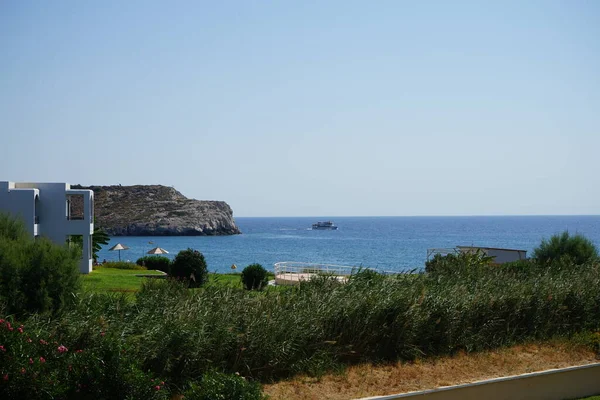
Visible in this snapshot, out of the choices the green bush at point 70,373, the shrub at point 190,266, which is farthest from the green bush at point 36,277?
the shrub at point 190,266

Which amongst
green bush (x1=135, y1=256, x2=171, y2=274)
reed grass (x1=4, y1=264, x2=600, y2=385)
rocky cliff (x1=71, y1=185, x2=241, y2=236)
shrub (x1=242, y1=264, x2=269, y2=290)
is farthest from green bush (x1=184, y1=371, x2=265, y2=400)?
rocky cliff (x1=71, y1=185, x2=241, y2=236)

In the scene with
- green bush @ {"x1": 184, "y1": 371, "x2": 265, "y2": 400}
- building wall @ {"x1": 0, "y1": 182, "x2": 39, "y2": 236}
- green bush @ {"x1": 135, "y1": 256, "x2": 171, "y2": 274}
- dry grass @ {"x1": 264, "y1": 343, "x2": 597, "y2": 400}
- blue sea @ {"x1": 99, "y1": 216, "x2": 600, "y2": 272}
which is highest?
building wall @ {"x1": 0, "y1": 182, "x2": 39, "y2": 236}

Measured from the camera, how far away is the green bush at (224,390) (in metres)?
6.55

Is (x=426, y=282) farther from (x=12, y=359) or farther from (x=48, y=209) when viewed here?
(x=48, y=209)

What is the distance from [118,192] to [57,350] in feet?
450

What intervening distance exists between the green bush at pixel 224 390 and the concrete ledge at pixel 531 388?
1.92 meters

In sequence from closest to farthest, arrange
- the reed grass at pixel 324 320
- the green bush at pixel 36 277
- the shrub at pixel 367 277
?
1. the reed grass at pixel 324 320
2. the green bush at pixel 36 277
3. the shrub at pixel 367 277

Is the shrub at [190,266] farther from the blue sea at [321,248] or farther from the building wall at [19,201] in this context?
the blue sea at [321,248]

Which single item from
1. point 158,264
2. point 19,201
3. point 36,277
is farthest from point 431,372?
point 19,201

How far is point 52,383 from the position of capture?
6.58 m

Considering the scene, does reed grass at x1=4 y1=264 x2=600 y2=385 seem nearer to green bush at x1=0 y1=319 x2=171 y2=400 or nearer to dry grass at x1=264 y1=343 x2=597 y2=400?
dry grass at x1=264 y1=343 x2=597 y2=400

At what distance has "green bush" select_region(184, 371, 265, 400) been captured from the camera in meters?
6.55

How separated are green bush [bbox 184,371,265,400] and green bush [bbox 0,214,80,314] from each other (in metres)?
3.07

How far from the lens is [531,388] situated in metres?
9.52
